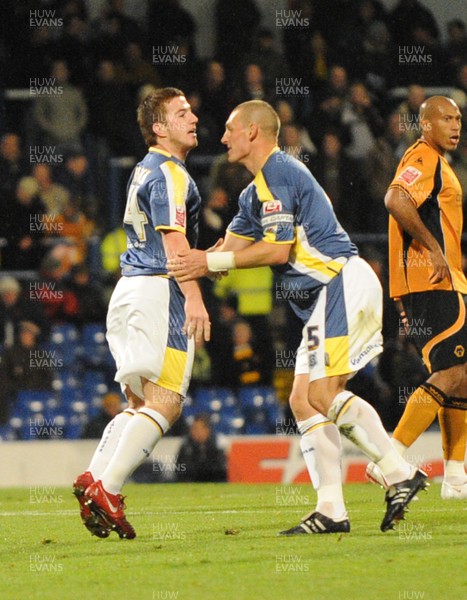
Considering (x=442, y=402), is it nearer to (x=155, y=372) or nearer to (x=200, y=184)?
(x=155, y=372)

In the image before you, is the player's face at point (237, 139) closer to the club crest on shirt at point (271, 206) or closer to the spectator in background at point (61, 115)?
the club crest on shirt at point (271, 206)

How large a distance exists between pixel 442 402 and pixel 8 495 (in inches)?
155

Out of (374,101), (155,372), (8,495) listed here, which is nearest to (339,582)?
(155,372)

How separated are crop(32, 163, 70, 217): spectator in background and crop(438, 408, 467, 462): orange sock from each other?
607cm

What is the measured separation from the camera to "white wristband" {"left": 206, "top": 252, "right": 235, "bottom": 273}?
6.09m

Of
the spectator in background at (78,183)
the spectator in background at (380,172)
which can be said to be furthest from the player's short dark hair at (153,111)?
the spectator in background at (380,172)

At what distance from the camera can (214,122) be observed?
13.7 metres

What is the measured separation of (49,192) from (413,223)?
20.3 feet

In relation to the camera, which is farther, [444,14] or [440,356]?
[444,14]

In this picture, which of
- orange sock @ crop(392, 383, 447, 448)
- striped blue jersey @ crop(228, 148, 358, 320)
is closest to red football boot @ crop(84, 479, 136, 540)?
striped blue jersey @ crop(228, 148, 358, 320)

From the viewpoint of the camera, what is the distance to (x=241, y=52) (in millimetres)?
14438

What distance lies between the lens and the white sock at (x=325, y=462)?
6031 mm

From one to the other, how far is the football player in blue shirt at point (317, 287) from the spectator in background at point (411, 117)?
695 centimetres

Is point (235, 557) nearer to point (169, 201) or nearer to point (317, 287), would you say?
point (317, 287)
